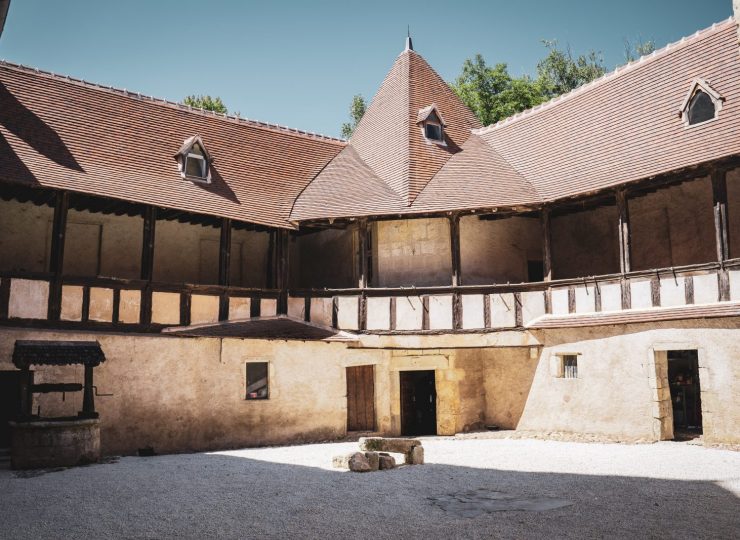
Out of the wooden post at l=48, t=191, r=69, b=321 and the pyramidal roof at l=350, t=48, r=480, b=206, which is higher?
the pyramidal roof at l=350, t=48, r=480, b=206

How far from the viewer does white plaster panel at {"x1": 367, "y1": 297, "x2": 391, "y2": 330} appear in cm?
1462

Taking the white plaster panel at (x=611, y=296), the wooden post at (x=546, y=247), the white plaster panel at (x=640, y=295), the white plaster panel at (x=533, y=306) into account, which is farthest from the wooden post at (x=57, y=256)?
the white plaster panel at (x=640, y=295)

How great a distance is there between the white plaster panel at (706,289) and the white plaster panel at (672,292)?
0.23 metres

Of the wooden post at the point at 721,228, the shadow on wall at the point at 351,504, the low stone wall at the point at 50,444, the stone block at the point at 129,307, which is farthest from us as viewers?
the stone block at the point at 129,307

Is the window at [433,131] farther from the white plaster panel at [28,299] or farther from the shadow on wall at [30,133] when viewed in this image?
the white plaster panel at [28,299]

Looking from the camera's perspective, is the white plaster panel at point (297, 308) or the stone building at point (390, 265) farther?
the white plaster panel at point (297, 308)

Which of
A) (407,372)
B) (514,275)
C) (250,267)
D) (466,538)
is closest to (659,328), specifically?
(514,275)

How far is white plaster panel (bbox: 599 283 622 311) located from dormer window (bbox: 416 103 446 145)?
245 inches

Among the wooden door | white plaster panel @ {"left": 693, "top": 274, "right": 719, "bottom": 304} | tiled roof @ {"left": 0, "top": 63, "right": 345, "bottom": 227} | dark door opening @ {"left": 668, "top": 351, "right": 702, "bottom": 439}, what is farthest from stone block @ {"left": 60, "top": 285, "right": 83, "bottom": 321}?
dark door opening @ {"left": 668, "top": 351, "right": 702, "bottom": 439}

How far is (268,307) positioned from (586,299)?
6.89 meters

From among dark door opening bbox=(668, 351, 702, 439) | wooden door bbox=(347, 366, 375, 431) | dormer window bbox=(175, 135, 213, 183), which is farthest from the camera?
wooden door bbox=(347, 366, 375, 431)

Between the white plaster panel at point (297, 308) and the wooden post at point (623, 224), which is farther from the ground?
the wooden post at point (623, 224)

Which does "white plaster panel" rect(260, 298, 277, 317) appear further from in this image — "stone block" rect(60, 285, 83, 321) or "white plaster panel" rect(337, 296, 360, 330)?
"stone block" rect(60, 285, 83, 321)

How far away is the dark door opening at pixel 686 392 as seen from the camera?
15.2 meters
